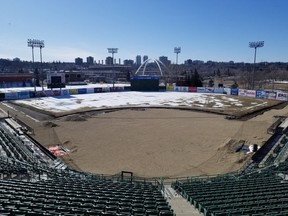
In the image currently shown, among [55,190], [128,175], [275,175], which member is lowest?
[128,175]

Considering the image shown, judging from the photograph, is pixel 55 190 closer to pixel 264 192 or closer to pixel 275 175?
pixel 264 192

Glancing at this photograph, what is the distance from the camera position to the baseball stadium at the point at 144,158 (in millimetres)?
13562

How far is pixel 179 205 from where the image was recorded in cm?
1557

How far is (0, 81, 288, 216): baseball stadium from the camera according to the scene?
13562 millimetres

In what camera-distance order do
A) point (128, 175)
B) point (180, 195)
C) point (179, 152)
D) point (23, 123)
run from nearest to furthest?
point (180, 195), point (128, 175), point (179, 152), point (23, 123)

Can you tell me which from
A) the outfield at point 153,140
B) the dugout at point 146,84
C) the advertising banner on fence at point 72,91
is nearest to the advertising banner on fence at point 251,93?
the outfield at point 153,140

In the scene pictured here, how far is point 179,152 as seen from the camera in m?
32.7

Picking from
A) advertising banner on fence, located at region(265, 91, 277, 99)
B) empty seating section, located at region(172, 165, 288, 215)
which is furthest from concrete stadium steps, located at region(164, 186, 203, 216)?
advertising banner on fence, located at region(265, 91, 277, 99)

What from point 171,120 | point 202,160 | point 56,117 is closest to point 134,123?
point 171,120

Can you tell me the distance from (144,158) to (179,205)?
15.3 m

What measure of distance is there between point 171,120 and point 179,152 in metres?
18.1

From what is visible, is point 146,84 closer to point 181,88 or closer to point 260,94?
point 181,88

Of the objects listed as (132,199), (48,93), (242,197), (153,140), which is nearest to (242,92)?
(153,140)

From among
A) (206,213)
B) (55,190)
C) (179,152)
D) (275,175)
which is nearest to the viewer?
(206,213)
